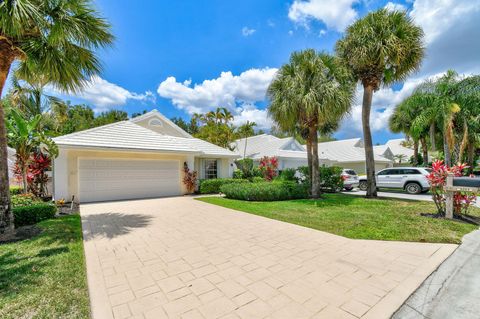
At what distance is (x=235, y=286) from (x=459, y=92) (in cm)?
1966

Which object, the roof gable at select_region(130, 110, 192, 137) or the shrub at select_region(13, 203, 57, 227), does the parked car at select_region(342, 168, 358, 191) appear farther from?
the shrub at select_region(13, 203, 57, 227)

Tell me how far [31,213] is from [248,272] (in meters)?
7.47

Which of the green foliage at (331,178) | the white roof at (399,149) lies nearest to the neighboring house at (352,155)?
the white roof at (399,149)

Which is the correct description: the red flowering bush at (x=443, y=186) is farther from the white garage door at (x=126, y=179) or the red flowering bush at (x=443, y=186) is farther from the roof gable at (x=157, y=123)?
the roof gable at (x=157, y=123)

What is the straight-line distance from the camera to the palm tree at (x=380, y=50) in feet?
34.4

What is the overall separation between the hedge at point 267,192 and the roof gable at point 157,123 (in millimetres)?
9691

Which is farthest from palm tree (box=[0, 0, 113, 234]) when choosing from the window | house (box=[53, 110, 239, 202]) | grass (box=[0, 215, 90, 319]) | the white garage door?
the window

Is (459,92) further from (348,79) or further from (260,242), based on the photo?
(260,242)

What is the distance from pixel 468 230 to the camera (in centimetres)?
581

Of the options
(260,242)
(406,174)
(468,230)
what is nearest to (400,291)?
(260,242)

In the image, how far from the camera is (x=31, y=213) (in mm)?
6863

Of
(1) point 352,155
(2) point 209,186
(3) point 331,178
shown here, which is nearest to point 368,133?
(3) point 331,178

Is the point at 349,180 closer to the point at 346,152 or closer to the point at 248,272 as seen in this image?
the point at 346,152

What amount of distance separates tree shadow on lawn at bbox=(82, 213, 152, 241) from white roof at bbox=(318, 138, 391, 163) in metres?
25.1
